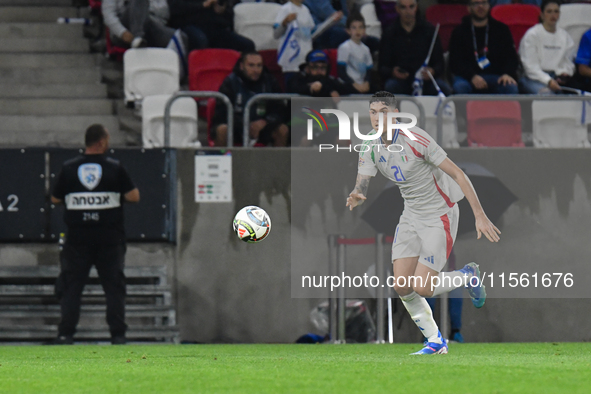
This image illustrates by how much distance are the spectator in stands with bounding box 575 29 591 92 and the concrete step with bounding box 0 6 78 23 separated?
7359mm

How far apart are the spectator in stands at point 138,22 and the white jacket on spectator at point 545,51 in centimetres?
467

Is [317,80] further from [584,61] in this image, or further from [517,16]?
[517,16]

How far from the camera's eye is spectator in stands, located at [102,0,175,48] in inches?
493

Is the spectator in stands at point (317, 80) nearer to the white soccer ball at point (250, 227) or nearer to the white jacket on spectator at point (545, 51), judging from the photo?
the white jacket on spectator at point (545, 51)

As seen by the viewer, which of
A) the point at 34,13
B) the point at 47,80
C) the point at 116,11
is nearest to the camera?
the point at 116,11

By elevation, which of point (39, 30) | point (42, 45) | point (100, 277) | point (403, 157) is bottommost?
point (100, 277)

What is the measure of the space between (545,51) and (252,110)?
4062mm

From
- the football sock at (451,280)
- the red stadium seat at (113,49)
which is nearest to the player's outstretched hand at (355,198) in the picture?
the football sock at (451,280)

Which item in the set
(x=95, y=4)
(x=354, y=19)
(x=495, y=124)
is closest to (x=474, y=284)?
(x=495, y=124)

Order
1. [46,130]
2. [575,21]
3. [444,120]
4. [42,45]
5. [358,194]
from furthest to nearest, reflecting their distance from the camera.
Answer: [42,45] < [575,21] < [46,130] < [444,120] < [358,194]

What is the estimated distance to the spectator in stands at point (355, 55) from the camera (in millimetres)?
12539

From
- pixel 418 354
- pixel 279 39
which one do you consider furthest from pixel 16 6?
pixel 418 354

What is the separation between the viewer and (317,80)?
1194 cm

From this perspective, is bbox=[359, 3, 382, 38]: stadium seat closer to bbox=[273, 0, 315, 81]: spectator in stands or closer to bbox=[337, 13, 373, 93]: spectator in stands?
bbox=[337, 13, 373, 93]: spectator in stands
